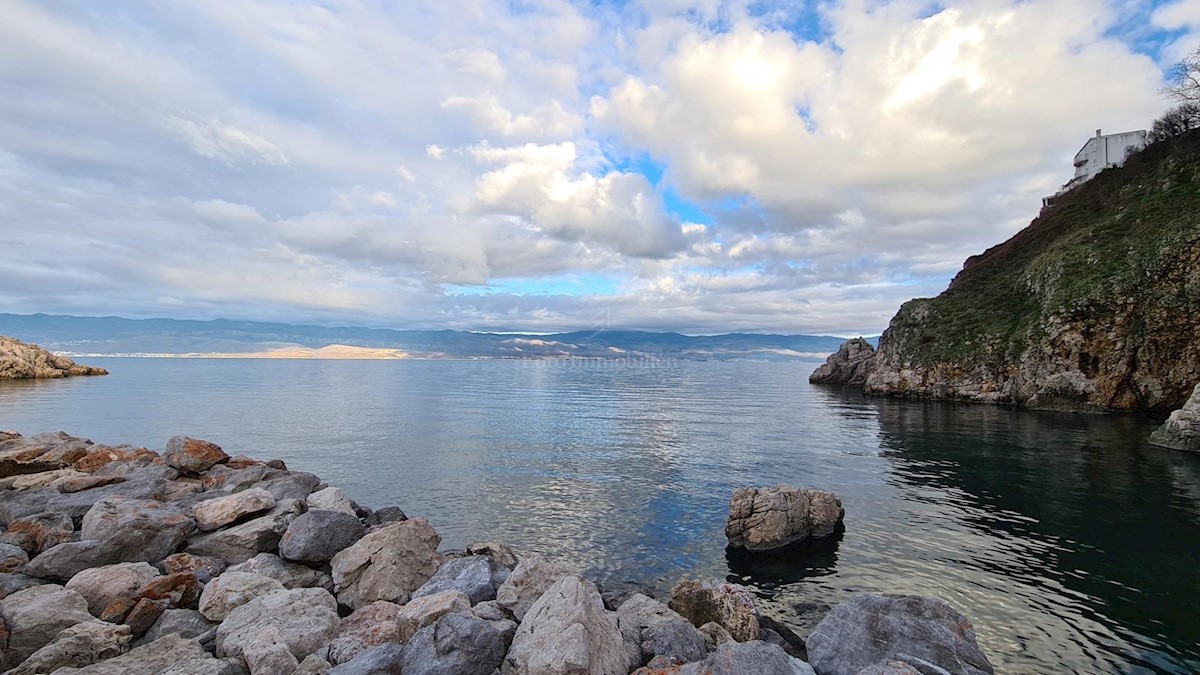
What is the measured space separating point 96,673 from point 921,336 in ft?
349

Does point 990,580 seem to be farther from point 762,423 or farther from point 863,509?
point 762,423

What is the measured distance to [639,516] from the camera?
2625 cm

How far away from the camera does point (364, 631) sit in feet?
38.1

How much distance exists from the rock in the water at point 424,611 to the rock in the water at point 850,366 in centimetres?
11496

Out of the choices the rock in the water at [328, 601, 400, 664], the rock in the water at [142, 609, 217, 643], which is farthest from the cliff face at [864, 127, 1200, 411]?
the rock in the water at [142, 609, 217, 643]

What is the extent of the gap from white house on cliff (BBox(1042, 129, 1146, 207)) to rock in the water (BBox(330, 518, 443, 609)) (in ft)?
445

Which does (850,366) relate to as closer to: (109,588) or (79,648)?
(109,588)

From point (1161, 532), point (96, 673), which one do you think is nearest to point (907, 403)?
point (1161, 532)

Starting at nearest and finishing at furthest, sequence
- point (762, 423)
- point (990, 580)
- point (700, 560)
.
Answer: point (990, 580) → point (700, 560) → point (762, 423)

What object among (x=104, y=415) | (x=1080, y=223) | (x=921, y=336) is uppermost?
(x=1080, y=223)

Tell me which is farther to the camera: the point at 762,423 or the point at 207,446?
the point at 762,423

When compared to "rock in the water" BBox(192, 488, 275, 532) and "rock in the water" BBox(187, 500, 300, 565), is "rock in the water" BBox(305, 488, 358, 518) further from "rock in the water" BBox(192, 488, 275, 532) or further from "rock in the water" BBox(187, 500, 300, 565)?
"rock in the water" BBox(187, 500, 300, 565)

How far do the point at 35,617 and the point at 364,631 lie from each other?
6.46 meters

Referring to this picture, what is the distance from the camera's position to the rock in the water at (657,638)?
10883mm
